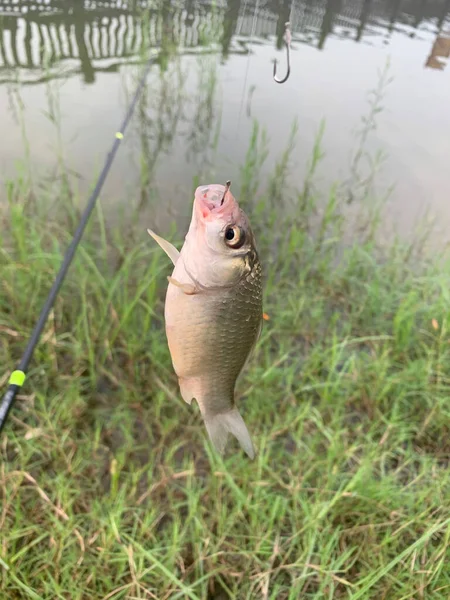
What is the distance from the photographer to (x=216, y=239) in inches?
41.8

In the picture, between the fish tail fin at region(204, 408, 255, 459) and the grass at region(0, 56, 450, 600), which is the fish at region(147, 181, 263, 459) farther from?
the grass at region(0, 56, 450, 600)

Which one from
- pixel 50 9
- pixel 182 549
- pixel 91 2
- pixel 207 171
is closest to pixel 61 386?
pixel 182 549

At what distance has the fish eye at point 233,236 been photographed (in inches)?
42.0

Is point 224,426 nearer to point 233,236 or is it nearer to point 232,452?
point 233,236

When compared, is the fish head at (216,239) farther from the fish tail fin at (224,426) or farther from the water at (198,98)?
the water at (198,98)

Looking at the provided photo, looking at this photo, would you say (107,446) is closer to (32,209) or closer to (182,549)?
(182,549)

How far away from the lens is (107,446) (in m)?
2.30

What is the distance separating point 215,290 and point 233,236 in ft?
0.45

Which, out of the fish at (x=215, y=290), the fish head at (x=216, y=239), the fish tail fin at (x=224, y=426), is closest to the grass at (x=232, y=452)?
the fish tail fin at (x=224, y=426)

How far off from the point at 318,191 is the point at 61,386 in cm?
302

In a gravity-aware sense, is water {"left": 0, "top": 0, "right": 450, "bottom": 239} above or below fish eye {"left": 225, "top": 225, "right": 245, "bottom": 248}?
below

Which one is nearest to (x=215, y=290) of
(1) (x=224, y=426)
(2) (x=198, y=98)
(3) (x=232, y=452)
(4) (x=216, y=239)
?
(4) (x=216, y=239)

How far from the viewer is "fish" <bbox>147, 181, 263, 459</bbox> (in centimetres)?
106

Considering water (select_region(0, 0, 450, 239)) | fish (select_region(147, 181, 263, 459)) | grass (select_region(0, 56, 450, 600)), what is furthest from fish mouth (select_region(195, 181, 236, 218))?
water (select_region(0, 0, 450, 239))
